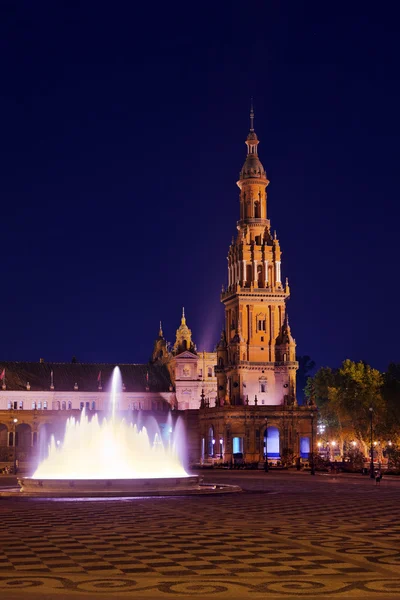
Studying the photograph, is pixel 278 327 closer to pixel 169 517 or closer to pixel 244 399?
pixel 244 399

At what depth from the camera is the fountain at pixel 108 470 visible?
54.0m

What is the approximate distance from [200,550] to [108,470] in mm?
37239

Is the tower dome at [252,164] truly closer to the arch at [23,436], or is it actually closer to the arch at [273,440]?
the arch at [273,440]

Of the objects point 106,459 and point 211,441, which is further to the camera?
point 211,441

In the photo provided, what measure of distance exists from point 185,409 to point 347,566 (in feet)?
460

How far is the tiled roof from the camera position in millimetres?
165250

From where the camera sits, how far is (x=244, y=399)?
145 meters

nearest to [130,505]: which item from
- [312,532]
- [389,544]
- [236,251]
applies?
[312,532]

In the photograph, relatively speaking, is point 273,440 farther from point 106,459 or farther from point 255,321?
point 106,459

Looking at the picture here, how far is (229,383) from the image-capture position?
14962 cm

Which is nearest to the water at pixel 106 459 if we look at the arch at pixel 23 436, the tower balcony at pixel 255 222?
the tower balcony at pixel 255 222

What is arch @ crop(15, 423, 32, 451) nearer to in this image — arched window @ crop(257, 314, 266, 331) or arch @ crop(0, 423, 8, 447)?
arch @ crop(0, 423, 8, 447)

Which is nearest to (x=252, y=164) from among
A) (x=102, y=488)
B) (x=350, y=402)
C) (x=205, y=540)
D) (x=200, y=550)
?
(x=350, y=402)

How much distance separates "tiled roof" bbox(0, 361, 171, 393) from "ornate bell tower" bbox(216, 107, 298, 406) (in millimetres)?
23383
